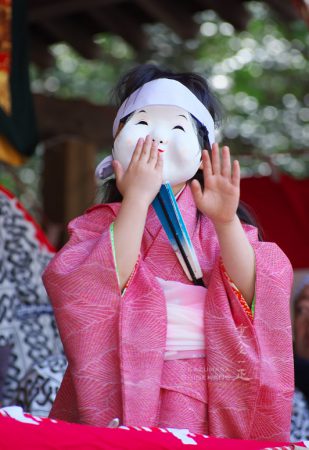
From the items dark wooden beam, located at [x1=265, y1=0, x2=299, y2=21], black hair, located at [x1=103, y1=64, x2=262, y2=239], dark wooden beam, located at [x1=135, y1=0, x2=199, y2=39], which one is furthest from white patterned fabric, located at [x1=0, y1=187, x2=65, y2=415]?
dark wooden beam, located at [x1=265, y1=0, x2=299, y2=21]

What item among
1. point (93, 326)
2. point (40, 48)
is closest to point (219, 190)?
point (93, 326)

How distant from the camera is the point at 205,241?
1.75m

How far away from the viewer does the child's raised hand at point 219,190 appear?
1586 mm

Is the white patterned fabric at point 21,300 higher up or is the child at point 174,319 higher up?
the child at point 174,319

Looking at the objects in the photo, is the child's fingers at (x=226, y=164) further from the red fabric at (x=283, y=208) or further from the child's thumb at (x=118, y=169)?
the red fabric at (x=283, y=208)

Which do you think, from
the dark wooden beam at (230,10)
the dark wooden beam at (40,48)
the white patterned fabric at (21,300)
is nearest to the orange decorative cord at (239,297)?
the white patterned fabric at (21,300)

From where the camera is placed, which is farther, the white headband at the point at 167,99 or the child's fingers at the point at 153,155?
the white headband at the point at 167,99

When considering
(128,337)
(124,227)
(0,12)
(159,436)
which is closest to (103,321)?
(128,337)

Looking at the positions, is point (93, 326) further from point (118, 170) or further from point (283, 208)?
point (283, 208)

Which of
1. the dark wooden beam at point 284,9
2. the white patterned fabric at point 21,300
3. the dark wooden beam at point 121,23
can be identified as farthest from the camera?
the dark wooden beam at point 121,23

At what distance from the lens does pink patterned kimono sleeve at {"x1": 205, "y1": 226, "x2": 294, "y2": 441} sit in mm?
1612

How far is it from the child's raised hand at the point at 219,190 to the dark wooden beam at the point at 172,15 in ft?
→ 8.54

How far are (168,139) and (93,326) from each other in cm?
41

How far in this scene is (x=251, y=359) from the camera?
1605mm
